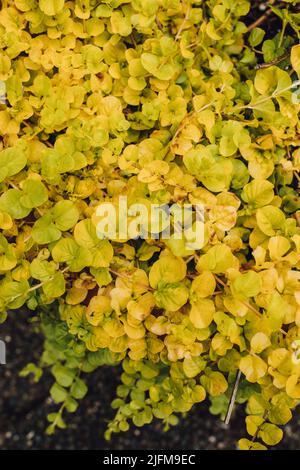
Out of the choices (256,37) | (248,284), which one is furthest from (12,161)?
(256,37)

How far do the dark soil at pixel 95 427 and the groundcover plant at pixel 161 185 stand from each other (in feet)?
2.94

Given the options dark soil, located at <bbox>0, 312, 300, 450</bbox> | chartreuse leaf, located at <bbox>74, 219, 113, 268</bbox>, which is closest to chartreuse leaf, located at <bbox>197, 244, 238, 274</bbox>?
chartreuse leaf, located at <bbox>74, 219, 113, 268</bbox>

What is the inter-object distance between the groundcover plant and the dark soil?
896 millimetres

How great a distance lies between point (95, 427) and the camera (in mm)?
2076

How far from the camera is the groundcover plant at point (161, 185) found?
98 cm

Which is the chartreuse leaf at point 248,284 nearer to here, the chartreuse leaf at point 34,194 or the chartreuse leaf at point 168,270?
the chartreuse leaf at point 168,270

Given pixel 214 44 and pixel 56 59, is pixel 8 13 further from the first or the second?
pixel 214 44

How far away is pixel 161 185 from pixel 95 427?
52.8 inches

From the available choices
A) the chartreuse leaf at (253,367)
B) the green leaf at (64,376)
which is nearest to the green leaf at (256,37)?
the chartreuse leaf at (253,367)

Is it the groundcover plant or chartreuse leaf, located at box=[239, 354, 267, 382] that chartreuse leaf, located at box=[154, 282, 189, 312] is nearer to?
the groundcover plant

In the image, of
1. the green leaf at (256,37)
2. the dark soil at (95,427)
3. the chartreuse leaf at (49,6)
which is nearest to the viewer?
the chartreuse leaf at (49,6)

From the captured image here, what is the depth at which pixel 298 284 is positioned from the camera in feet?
3.18
